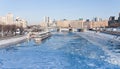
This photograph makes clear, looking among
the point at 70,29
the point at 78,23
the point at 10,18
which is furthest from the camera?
the point at 78,23

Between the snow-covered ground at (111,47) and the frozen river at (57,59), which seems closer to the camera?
the frozen river at (57,59)

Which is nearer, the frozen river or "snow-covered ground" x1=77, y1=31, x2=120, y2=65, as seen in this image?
the frozen river

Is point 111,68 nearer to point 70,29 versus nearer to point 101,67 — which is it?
point 101,67

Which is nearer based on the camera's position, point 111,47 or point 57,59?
point 57,59

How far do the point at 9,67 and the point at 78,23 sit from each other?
143887 millimetres

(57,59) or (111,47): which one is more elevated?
(57,59)

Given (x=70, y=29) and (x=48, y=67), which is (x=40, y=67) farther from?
(x=70, y=29)

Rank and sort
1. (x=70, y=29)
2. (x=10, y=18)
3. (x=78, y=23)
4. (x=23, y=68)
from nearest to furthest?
(x=23, y=68) < (x=10, y=18) < (x=70, y=29) < (x=78, y=23)

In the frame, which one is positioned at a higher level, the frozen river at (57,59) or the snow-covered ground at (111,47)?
the frozen river at (57,59)

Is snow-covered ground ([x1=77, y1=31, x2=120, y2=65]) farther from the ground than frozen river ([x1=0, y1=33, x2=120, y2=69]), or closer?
closer

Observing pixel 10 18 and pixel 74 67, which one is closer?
pixel 74 67

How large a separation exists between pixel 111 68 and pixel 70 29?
436ft

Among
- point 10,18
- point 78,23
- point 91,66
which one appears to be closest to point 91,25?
point 78,23

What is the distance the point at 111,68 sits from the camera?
20.1 meters
